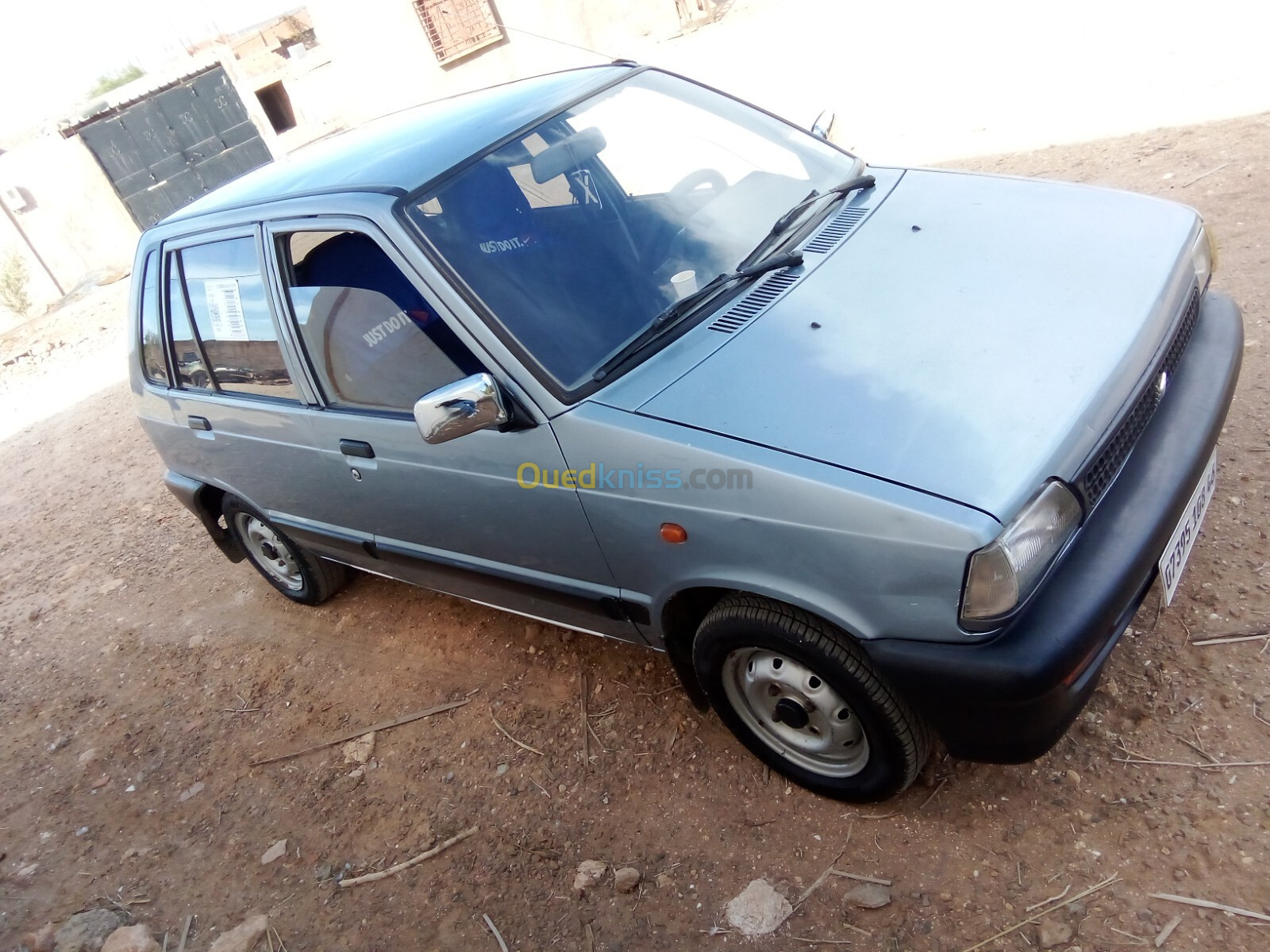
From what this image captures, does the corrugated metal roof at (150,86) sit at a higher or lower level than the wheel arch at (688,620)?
higher

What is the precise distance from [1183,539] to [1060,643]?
69cm

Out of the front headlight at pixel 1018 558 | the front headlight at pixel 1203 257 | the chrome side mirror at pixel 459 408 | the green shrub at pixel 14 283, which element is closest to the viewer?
the front headlight at pixel 1018 558

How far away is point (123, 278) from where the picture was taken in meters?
14.7

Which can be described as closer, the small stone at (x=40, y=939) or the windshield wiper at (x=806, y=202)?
the windshield wiper at (x=806, y=202)

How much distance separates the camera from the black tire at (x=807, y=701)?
2.11 metres

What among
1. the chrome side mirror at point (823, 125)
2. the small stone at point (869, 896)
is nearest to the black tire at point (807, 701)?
the small stone at point (869, 896)

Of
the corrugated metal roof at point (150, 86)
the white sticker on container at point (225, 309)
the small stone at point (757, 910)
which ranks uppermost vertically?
the corrugated metal roof at point (150, 86)

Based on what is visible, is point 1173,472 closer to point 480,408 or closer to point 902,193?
point 902,193

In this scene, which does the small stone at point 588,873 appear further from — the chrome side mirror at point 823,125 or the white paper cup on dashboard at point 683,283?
the chrome side mirror at point 823,125

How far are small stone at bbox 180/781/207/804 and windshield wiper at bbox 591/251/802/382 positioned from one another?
247cm

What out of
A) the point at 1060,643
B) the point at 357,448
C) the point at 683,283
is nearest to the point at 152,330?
the point at 357,448

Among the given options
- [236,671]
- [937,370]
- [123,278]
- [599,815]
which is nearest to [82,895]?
[236,671]

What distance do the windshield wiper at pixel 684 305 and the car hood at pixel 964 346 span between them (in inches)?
4.0

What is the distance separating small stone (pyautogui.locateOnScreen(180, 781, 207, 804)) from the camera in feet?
11.2
